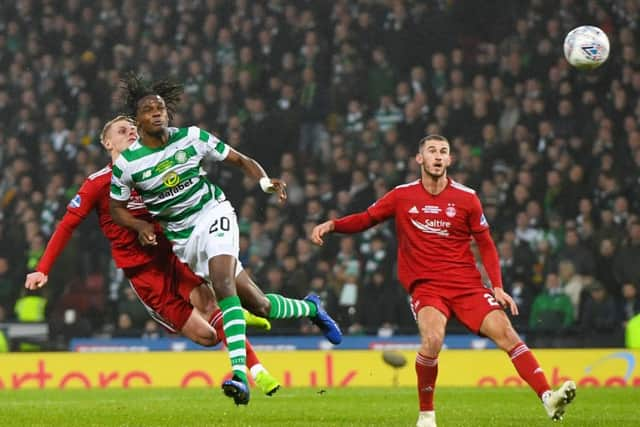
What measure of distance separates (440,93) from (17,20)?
Answer: 27.1 ft

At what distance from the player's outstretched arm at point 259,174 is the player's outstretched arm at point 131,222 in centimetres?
77

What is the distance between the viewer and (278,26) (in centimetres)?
2070

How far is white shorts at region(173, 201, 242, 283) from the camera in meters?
8.62

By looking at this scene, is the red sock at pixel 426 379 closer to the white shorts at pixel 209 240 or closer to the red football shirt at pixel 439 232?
the red football shirt at pixel 439 232

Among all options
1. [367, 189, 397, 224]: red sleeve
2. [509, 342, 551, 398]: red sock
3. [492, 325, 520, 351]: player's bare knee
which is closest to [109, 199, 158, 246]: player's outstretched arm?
[367, 189, 397, 224]: red sleeve

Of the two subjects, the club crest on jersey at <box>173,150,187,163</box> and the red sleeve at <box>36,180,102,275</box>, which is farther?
the red sleeve at <box>36,180,102,275</box>

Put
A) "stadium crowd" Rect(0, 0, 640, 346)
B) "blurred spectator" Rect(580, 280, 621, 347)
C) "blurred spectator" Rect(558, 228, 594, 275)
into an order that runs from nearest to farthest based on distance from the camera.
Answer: "blurred spectator" Rect(580, 280, 621, 347) < "blurred spectator" Rect(558, 228, 594, 275) < "stadium crowd" Rect(0, 0, 640, 346)

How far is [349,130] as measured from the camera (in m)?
19.2

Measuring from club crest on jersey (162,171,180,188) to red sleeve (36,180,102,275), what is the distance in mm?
1013

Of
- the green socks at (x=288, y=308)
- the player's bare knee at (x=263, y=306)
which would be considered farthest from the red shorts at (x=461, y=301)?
the player's bare knee at (x=263, y=306)

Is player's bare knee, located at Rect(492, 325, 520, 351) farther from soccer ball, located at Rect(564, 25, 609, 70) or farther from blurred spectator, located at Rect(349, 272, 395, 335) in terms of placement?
blurred spectator, located at Rect(349, 272, 395, 335)

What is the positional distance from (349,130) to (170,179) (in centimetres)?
1066

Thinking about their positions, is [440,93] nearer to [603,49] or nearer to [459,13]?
[459,13]

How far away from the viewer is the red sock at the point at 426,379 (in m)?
8.27
